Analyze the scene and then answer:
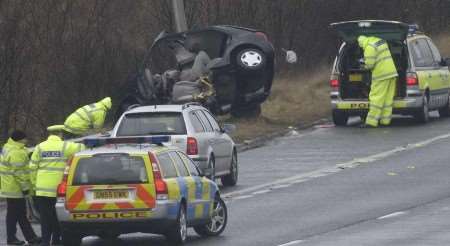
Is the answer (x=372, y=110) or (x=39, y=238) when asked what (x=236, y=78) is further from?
(x=39, y=238)

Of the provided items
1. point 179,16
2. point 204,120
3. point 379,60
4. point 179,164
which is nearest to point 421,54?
point 379,60

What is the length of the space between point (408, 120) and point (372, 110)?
2.77m

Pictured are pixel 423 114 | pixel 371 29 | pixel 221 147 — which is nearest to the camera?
pixel 221 147

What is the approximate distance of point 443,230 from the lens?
61.2 feet

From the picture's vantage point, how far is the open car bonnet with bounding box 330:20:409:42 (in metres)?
33.4

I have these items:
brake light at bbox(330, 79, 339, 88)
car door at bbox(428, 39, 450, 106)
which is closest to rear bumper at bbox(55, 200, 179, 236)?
brake light at bbox(330, 79, 339, 88)

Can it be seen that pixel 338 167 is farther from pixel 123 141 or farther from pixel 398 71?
pixel 123 141

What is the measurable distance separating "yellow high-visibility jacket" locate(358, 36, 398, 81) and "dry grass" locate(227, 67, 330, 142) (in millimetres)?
2912

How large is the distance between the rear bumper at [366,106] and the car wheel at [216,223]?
14345 millimetres

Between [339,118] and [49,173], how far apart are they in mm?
16721

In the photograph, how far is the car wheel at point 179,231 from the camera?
17.7 meters

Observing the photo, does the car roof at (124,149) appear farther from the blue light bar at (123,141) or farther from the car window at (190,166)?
the car window at (190,166)

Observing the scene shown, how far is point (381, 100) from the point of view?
32844 mm

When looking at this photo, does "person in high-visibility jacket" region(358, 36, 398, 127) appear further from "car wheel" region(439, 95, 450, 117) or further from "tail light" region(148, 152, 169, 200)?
"tail light" region(148, 152, 169, 200)
